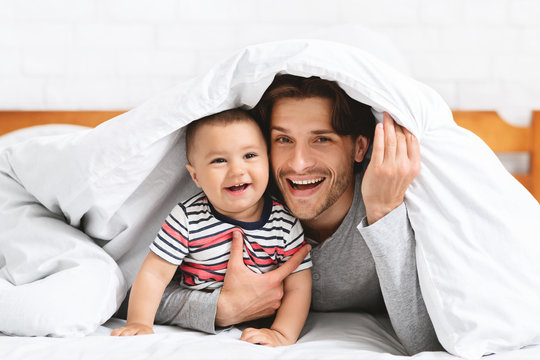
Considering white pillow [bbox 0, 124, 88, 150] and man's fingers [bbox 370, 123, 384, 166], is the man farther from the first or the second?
white pillow [bbox 0, 124, 88, 150]

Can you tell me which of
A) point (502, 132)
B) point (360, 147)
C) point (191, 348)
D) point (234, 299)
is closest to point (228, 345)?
point (191, 348)

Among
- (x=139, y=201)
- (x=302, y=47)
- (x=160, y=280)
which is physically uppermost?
(x=302, y=47)

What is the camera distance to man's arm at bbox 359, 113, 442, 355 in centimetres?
94

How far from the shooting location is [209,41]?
1892mm

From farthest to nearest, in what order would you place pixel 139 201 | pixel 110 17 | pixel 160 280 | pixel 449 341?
1. pixel 110 17
2. pixel 139 201
3. pixel 160 280
4. pixel 449 341

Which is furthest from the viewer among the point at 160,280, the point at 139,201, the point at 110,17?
the point at 110,17

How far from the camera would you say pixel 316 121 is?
111cm

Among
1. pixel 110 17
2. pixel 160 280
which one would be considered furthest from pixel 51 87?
pixel 160 280

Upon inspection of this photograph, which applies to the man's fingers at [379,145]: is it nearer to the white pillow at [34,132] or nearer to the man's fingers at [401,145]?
the man's fingers at [401,145]

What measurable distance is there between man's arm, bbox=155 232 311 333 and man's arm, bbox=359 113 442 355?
0.68 ft

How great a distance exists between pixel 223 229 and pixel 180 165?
0.63ft

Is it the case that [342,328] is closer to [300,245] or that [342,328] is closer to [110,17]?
[300,245]

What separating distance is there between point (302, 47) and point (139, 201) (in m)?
0.49

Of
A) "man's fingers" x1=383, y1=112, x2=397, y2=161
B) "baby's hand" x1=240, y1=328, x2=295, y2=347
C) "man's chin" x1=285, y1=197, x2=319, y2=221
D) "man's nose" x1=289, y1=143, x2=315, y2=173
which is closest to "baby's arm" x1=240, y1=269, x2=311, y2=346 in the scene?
"baby's hand" x1=240, y1=328, x2=295, y2=347
